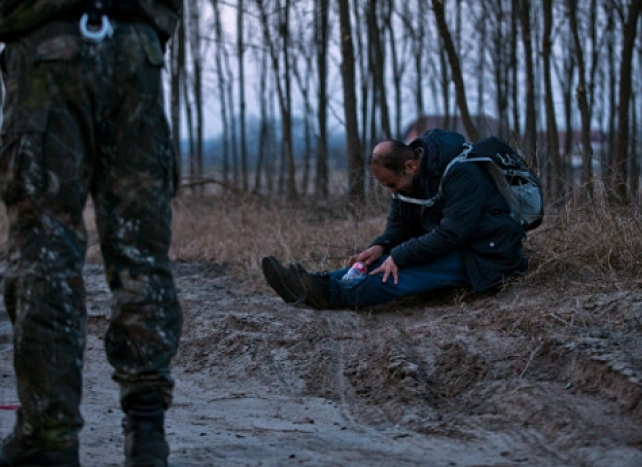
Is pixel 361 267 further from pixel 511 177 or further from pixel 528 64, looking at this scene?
pixel 528 64

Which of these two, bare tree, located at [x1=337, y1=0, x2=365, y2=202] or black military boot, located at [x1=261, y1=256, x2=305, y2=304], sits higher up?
bare tree, located at [x1=337, y1=0, x2=365, y2=202]

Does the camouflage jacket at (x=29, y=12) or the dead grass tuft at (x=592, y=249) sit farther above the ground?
the camouflage jacket at (x=29, y=12)

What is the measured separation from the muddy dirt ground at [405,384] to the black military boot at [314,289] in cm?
9

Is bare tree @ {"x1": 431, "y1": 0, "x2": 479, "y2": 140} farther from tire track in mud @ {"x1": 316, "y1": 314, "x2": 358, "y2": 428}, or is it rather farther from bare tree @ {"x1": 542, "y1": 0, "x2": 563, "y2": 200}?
tire track in mud @ {"x1": 316, "y1": 314, "x2": 358, "y2": 428}

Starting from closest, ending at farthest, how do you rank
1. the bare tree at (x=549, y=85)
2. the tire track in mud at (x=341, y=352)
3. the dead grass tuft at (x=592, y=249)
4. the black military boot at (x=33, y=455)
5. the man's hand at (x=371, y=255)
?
the black military boot at (x=33, y=455) < the tire track in mud at (x=341, y=352) < the dead grass tuft at (x=592, y=249) < the man's hand at (x=371, y=255) < the bare tree at (x=549, y=85)

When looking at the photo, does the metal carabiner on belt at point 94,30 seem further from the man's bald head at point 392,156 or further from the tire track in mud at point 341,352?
the man's bald head at point 392,156

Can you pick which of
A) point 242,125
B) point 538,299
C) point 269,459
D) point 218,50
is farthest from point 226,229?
point 218,50

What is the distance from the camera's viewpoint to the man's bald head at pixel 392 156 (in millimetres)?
5195

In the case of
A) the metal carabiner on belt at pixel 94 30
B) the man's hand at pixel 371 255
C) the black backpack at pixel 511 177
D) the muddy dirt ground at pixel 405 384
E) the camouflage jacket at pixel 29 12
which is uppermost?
the camouflage jacket at pixel 29 12

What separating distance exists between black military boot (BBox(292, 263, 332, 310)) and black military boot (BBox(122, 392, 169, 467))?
2.79 m

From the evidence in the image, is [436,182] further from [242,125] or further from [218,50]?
[218,50]

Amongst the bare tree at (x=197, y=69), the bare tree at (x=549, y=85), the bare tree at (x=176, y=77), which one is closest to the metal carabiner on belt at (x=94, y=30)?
the bare tree at (x=549, y=85)

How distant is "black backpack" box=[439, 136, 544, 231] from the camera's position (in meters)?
5.27

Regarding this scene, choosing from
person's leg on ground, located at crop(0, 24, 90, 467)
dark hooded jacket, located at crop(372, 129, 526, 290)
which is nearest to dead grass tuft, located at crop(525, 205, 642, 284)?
dark hooded jacket, located at crop(372, 129, 526, 290)
